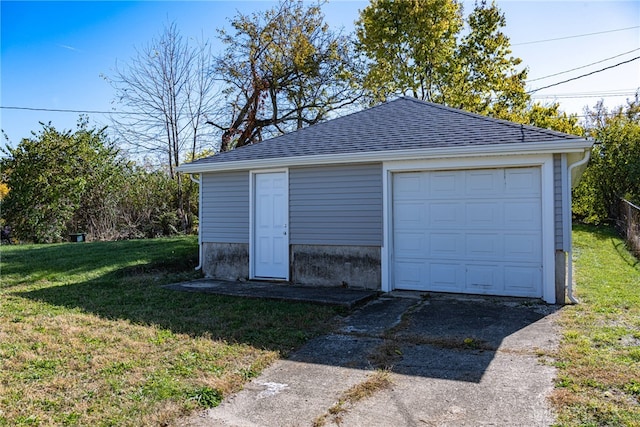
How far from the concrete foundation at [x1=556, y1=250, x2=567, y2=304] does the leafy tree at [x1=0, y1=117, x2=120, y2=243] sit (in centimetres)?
1496

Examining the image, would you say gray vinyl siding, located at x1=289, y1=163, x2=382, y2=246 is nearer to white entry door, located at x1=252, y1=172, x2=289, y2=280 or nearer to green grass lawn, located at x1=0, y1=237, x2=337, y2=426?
white entry door, located at x1=252, y1=172, x2=289, y2=280

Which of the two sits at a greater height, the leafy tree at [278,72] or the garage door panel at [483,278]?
the leafy tree at [278,72]

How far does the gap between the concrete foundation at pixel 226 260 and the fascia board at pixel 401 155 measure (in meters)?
1.55

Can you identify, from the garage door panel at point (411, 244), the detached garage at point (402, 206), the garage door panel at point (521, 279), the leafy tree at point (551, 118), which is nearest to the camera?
the detached garage at point (402, 206)

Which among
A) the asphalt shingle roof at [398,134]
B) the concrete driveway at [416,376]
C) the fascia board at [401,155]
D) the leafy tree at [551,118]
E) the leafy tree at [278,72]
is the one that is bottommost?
the concrete driveway at [416,376]

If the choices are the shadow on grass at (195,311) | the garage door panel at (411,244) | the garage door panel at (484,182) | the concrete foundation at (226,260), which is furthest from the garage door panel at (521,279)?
the concrete foundation at (226,260)

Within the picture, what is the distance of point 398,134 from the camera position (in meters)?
8.05

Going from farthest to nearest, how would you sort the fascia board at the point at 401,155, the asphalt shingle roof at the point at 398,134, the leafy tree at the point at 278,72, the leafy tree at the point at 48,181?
the leafy tree at the point at 278,72, the leafy tree at the point at 48,181, the asphalt shingle roof at the point at 398,134, the fascia board at the point at 401,155

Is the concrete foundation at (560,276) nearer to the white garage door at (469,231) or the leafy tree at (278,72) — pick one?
the white garage door at (469,231)

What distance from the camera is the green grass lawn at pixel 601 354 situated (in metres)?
3.09

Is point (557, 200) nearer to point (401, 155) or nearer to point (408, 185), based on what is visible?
point (408, 185)

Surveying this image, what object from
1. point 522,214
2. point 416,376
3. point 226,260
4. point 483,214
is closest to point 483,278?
point 483,214

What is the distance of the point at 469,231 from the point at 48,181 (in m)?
14.6

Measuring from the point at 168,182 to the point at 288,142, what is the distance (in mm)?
10391
